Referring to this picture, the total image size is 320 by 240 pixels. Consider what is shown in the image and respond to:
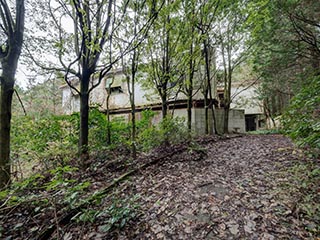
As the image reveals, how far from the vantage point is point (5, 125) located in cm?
310

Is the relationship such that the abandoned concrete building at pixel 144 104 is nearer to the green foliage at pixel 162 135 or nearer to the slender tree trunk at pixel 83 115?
the green foliage at pixel 162 135

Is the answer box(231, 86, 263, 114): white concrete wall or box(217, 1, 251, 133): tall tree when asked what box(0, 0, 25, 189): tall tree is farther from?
box(231, 86, 263, 114): white concrete wall

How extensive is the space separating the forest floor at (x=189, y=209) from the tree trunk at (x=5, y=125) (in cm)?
78

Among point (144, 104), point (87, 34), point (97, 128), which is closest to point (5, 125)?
point (87, 34)

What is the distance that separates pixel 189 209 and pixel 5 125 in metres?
3.27

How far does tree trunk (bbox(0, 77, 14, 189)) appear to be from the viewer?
3076mm

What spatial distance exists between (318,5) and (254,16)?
1.77m

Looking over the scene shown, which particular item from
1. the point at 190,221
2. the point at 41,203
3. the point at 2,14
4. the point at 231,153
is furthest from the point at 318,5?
the point at 41,203

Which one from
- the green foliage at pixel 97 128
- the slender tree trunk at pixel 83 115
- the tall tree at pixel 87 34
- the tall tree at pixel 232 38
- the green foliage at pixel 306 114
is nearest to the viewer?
the green foliage at pixel 306 114

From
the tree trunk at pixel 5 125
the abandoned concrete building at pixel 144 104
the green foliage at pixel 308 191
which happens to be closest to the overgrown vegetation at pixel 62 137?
the tree trunk at pixel 5 125

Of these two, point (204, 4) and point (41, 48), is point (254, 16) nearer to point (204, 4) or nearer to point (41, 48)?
point (204, 4)

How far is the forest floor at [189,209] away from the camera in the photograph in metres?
2.03

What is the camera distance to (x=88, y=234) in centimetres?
208

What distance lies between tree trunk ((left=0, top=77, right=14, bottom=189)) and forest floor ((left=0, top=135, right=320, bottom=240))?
781 millimetres
